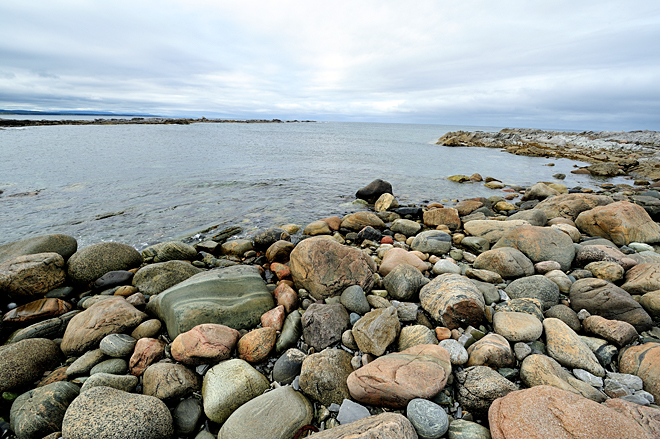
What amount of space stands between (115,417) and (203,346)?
3.66ft

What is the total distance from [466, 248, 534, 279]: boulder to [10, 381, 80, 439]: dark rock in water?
7.18m

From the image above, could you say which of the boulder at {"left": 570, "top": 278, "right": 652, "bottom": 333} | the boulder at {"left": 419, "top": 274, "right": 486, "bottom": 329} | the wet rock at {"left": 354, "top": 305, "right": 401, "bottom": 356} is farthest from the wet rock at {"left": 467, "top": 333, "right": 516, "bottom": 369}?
the boulder at {"left": 570, "top": 278, "right": 652, "bottom": 333}

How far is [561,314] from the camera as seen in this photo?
4371mm

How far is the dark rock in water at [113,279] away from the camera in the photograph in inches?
Result: 239

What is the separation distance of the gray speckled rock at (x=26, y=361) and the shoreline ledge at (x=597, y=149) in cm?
3326

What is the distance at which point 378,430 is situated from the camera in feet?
8.03

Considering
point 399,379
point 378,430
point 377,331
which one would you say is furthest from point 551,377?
point 378,430

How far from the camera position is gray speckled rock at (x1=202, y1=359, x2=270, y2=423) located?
10.6 ft

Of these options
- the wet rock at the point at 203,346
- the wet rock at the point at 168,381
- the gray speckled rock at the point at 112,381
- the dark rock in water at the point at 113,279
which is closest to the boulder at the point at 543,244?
the wet rock at the point at 203,346

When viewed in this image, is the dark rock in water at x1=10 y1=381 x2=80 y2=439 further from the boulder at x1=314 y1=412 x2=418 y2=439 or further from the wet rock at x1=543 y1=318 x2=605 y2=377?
the wet rock at x1=543 y1=318 x2=605 y2=377

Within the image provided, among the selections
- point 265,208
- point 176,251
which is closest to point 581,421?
point 176,251

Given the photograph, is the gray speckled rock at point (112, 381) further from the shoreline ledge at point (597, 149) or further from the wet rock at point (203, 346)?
the shoreline ledge at point (597, 149)

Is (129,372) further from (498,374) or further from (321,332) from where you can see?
(498,374)

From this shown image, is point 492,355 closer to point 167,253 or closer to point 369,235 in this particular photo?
point 369,235
